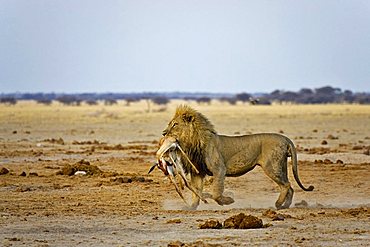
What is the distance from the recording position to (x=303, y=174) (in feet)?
69.9

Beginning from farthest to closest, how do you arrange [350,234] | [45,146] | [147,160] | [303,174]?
[45,146] < [147,160] < [303,174] < [350,234]

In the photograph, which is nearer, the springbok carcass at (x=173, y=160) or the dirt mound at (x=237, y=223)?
the dirt mound at (x=237, y=223)

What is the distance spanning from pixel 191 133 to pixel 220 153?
25.3 inches

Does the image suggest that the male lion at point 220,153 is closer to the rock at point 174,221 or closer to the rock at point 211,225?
the rock at point 174,221

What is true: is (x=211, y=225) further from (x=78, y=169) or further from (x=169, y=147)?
(x=78, y=169)

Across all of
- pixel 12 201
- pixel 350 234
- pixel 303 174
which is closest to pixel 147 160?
pixel 303 174

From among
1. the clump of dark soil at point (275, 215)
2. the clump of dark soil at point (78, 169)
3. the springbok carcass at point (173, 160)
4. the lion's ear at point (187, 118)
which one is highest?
the lion's ear at point (187, 118)

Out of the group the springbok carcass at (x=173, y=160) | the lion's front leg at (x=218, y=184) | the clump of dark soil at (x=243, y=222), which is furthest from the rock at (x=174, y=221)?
the lion's front leg at (x=218, y=184)

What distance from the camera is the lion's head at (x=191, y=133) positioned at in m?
15.1

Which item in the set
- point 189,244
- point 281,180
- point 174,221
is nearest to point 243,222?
point 174,221

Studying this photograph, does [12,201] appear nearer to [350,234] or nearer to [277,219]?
[277,219]

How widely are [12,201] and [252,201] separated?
4670mm

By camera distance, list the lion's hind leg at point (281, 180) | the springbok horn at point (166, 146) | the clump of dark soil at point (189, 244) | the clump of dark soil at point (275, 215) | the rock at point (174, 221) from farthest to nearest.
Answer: the lion's hind leg at point (281, 180) → the springbok horn at point (166, 146) → the clump of dark soil at point (275, 215) → the rock at point (174, 221) → the clump of dark soil at point (189, 244)

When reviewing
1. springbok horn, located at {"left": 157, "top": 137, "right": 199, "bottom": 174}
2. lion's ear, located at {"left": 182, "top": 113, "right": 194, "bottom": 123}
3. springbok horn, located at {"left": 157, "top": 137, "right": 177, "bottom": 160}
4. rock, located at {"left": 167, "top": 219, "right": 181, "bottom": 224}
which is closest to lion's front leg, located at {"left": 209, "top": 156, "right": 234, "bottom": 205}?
springbok horn, located at {"left": 157, "top": 137, "right": 199, "bottom": 174}
